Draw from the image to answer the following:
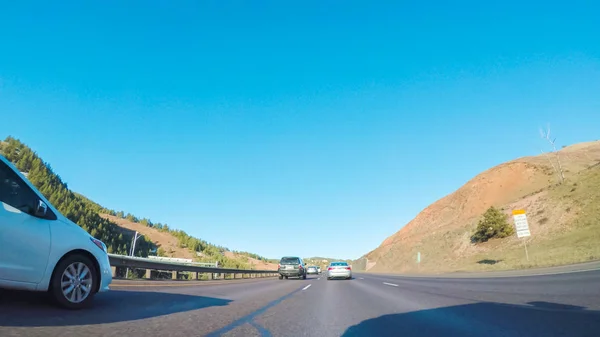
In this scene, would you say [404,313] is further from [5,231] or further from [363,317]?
[5,231]

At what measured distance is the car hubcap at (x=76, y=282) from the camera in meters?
5.73

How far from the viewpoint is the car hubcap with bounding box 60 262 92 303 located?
5730 mm

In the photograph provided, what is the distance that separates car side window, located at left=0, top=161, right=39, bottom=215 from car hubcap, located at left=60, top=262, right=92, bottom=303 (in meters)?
1.10

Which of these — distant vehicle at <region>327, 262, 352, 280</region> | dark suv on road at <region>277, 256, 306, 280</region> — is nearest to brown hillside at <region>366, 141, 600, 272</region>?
dark suv on road at <region>277, 256, 306, 280</region>

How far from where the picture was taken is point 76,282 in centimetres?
589

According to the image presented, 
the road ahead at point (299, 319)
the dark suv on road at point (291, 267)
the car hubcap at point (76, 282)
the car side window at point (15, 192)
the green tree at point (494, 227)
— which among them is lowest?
the road ahead at point (299, 319)

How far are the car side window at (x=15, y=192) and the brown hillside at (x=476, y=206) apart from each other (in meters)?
48.1

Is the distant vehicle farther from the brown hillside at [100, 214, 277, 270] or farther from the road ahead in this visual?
the brown hillside at [100, 214, 277, 270]

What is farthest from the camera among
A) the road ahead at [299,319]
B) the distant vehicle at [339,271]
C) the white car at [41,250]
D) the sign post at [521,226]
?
the sign post at [521,226]

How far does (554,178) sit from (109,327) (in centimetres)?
7827

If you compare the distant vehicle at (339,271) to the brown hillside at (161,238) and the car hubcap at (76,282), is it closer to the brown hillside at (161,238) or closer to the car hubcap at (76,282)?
the car hubcap at (76,282)

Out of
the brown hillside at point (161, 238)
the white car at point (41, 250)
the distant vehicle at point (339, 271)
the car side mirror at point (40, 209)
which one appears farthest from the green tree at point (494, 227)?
the car side mirror at point (40, 209)

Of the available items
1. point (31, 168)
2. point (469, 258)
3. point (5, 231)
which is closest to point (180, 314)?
point (5, 231)

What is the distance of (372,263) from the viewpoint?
349ft
